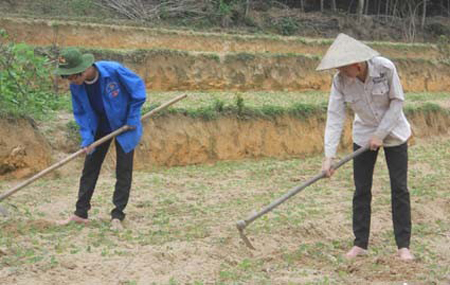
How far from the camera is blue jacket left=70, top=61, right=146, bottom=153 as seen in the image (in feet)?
20.1

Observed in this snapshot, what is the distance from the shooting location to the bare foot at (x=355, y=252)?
5703 millimetres

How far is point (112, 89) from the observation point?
6.14m

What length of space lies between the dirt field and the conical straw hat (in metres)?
1.63

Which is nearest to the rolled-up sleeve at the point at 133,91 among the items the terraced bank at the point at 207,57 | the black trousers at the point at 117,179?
the black trousers at the point at 117,179

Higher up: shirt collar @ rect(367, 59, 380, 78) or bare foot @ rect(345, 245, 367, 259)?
shirt collar @ rect(367, 59, 380, 78)

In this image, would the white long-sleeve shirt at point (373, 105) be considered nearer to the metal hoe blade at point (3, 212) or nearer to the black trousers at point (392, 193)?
the black trousers at point (392, 193)

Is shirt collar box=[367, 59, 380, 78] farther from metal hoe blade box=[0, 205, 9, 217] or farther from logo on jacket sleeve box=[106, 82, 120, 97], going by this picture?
metal hoe blade box=[0, 205, 9, 217]

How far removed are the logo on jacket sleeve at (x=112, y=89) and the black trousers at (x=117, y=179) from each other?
1.55 feet

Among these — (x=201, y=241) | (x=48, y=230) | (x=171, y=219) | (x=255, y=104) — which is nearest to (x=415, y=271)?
(x=201, y=241)

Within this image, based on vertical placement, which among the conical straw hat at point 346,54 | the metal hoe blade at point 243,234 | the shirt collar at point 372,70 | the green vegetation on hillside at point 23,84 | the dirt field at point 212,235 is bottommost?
the dirt field at point 212,235

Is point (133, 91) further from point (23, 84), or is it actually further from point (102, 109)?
point (23, 84)

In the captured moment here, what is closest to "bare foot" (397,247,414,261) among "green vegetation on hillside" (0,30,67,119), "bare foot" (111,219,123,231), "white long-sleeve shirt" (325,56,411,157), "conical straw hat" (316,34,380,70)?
"white long-sleeve shirt" (325,56,411,157)

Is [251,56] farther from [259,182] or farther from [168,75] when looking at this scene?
[259,182]

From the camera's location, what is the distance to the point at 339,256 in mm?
5789
